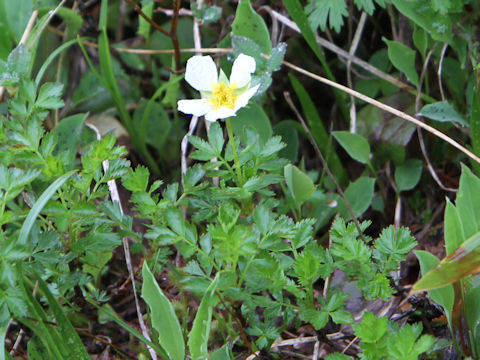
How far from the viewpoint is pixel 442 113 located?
1848 mm

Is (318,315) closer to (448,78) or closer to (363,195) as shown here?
(363,195)

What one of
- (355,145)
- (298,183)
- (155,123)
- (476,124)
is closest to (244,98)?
(298,183)

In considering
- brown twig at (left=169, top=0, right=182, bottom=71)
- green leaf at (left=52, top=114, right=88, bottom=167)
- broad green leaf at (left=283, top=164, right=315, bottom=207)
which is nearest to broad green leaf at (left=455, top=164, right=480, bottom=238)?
broad green leaf at (left=283, top=164, right=315, bottom=207)

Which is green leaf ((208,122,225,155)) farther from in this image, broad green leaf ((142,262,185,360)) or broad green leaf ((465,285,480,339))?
broad green leaf ((465,285,480,339))

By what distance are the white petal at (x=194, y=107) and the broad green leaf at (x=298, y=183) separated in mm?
332

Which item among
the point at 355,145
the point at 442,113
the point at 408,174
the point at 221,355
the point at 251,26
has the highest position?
the point at 251,26

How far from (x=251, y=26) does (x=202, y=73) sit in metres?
0.44

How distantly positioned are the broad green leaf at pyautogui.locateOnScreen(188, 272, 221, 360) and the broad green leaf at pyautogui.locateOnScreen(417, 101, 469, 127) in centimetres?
95

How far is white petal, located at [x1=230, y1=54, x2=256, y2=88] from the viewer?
142cm

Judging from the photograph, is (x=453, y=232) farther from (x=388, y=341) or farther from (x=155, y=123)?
(x=155, y=123)

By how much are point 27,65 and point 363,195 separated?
105 cm

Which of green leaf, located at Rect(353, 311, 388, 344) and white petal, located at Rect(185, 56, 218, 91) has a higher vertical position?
white petal, located at Rect(185, 56, 218, 91)

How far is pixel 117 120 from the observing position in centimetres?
218

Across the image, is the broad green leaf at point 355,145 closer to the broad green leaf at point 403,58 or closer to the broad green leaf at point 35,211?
the broad green leaf at point 403,58
